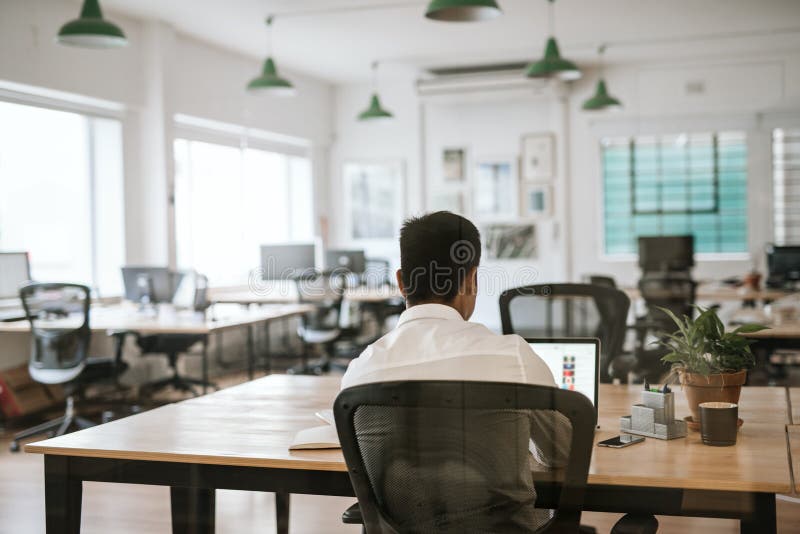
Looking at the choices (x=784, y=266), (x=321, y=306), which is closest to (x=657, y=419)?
(x=321, y=306)

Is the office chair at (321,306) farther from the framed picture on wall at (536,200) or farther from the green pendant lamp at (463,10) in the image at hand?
the framed picture on wall at (536,200)

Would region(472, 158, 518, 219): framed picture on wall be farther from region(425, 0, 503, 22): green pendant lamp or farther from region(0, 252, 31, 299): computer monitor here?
region(0, 252, 31, 299): computer monitor

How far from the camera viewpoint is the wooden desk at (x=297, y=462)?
1.61 m

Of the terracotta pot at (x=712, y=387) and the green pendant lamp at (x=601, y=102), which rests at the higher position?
the green pendant lamp at (x=601, y=102)

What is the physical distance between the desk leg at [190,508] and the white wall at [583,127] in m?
7.45

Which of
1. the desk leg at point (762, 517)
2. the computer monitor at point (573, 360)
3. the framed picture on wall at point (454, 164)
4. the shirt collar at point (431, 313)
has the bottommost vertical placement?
the desk leg at point (762, 517)

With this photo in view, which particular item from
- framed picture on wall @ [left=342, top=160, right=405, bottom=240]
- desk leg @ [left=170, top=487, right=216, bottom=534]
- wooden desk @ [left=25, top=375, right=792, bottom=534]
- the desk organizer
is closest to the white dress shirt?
wooden desk @ [left=25, top=375, right=792, bottom=534]

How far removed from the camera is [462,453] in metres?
1.42

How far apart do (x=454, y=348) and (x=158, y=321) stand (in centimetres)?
463

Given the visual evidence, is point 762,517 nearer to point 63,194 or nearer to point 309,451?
point 309,451

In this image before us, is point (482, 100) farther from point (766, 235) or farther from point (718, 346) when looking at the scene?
point (718, 346)

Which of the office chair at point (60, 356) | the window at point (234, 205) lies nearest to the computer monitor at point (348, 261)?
the window at point (234, 205)

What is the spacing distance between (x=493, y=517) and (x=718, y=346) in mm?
879

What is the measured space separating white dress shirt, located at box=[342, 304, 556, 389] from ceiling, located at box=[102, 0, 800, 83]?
18.7ft
